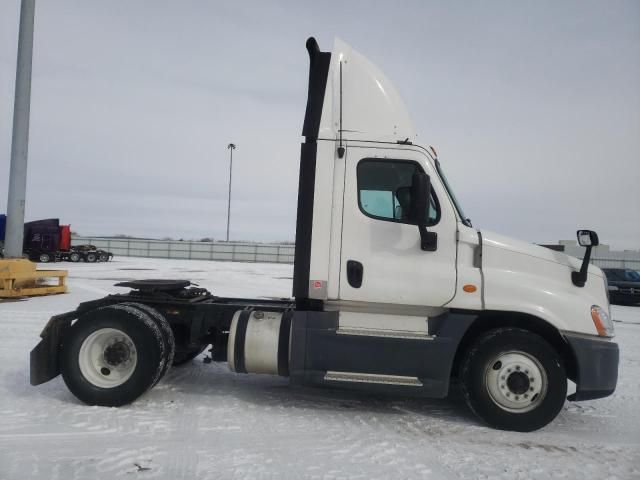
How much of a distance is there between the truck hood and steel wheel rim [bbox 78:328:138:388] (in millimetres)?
3855

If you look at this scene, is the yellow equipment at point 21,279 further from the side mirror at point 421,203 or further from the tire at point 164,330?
the side mirror at point 421,203

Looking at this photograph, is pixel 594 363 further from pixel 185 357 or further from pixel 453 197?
pixel 185 357

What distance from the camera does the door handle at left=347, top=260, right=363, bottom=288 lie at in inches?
169

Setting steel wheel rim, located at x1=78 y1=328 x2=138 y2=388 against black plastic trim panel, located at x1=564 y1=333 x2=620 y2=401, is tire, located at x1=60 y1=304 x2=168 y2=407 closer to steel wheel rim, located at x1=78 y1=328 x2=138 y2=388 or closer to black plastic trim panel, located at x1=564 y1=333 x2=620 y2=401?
Result: steel wheel rim, located at x1=78 y1=328 x2=138 y2=388

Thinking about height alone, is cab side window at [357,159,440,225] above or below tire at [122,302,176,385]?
above

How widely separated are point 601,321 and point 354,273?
2.43m

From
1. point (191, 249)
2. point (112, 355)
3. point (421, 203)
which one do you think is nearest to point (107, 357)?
point (112, 355)

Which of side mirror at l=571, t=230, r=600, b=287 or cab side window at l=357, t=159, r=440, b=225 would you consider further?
cab side window at l=357, t=159, r=440, b=225

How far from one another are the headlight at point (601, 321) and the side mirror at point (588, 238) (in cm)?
61

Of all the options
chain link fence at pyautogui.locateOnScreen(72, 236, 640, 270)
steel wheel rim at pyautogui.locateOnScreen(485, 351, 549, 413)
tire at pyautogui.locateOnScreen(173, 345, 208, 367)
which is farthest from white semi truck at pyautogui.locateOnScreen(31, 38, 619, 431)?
chain link fence at pyautogui.locateOnScreen(72, 236, 640, 270)

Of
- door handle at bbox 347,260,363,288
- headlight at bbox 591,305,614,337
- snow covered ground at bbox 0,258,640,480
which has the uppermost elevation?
door handle at bbox 347,260,363,288

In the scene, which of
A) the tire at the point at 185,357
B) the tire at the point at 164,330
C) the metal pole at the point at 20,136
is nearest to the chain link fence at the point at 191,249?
the metal pole at the point at 20,136

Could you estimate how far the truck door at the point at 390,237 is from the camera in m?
4.25

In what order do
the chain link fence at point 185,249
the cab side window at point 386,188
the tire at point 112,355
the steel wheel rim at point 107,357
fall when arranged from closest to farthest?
the cab side window at point 386,188
the tire at point 112,355
the steel wheel rim at point 107,357
the chain link fence at point 185,249
